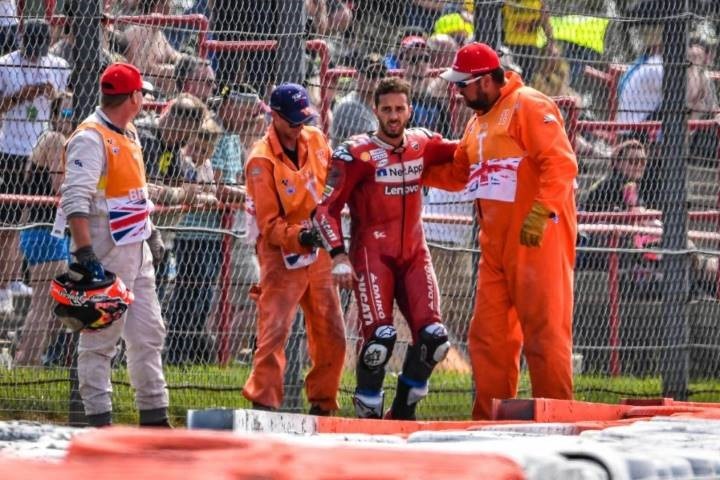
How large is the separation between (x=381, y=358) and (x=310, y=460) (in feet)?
18.6

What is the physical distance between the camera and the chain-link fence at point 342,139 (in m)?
10.0

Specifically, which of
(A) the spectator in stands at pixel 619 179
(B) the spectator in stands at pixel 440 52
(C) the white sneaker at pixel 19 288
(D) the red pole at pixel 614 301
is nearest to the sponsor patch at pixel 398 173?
(B) the spectator in stands at pixel 440 52

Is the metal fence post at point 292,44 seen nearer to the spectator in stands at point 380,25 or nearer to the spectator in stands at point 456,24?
the spectator in stands at point 380,25

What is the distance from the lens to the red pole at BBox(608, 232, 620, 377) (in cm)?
1162

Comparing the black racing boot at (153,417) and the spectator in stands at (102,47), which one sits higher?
the spectator in stands at (102,47)

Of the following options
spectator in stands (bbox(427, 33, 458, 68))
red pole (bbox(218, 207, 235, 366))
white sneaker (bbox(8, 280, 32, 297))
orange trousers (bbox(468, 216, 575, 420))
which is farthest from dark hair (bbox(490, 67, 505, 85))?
white sneaker (bbox(8, 280, 32, 297))

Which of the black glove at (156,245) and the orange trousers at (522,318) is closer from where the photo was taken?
the orange trousers at (522,318)

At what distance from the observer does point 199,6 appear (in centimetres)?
1023

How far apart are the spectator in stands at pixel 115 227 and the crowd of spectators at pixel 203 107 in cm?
111

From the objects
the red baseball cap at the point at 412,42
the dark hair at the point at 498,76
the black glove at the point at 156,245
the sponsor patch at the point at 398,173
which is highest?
the red baseball cap at the point at 412,42

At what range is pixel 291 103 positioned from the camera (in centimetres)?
947

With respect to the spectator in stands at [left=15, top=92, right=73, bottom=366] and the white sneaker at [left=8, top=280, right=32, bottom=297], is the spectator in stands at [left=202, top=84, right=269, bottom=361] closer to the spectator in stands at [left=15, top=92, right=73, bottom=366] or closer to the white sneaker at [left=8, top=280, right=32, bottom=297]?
the spectator in stands at [left=15, top=92, right=73, bottom=366]

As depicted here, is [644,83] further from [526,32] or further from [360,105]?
[360,105]

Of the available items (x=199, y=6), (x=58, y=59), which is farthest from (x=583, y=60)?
(x=58, y=59)
